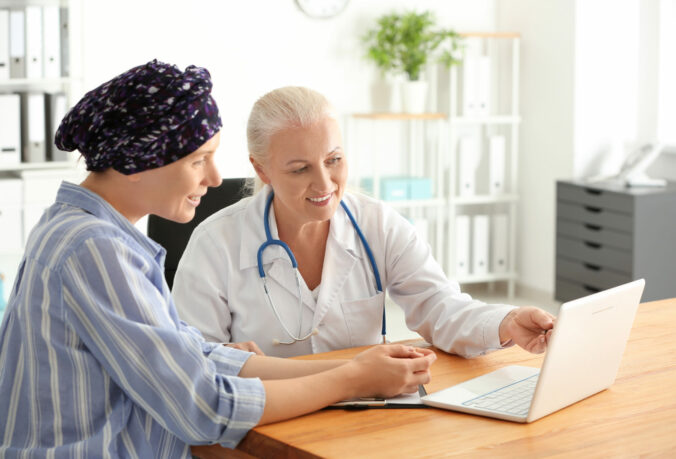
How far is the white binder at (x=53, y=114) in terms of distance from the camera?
170 inches

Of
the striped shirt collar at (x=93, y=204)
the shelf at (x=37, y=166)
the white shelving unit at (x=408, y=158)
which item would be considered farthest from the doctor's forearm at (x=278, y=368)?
the white shelving unit at (x=408, y=158)

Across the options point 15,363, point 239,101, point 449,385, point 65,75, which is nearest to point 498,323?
point 449,385

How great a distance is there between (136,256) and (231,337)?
728 millimetres

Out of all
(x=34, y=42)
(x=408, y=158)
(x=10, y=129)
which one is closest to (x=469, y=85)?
(x=408, y=158)

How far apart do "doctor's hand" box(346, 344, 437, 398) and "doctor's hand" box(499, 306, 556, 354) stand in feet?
0.90

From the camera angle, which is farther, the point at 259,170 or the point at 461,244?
the point at 461,244

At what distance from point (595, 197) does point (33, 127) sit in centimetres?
271

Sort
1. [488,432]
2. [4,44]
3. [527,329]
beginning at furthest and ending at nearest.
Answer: [4,44], [527,329], [488,432]

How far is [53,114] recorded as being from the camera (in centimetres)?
432

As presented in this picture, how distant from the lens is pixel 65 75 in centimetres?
437

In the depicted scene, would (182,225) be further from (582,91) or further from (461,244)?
(582,91)

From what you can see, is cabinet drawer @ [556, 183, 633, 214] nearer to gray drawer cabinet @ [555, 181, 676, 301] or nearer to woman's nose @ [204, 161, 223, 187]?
gray drawer cabinet @ [555, 181, 676, 301]

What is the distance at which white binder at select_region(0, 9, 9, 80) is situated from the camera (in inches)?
164

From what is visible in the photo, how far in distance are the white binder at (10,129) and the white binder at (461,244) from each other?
2416 mm
